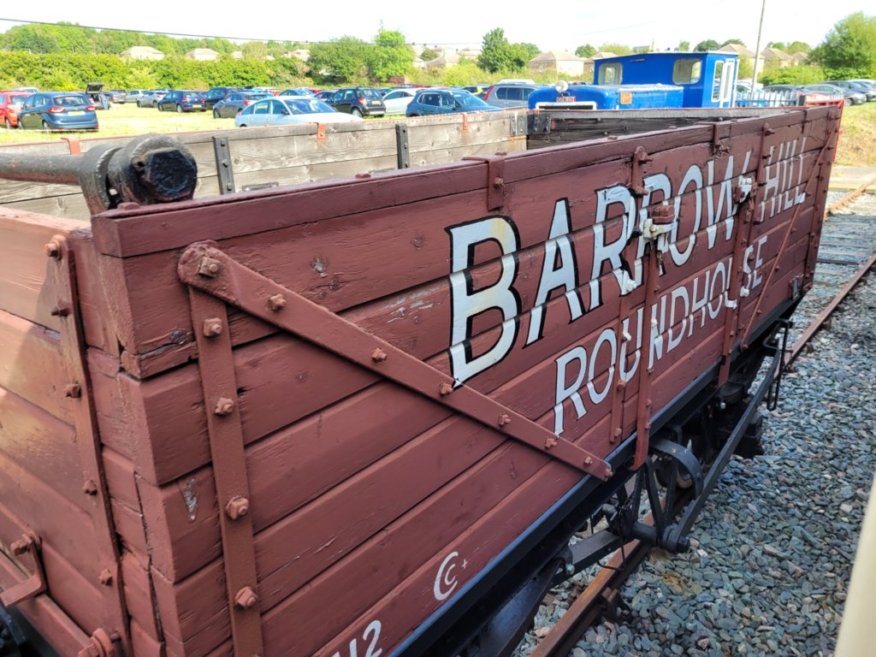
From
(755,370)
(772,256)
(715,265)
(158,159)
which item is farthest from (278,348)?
(755,370)

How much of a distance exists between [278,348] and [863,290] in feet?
36.2

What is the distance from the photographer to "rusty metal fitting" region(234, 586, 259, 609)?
156 cm

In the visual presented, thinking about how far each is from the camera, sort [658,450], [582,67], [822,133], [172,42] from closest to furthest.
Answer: [658,450] → [822,133] → [582,67] → [172,42]

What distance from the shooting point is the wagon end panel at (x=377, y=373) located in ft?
4.58

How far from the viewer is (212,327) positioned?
1.39 meters

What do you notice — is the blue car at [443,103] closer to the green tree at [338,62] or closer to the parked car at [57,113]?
the parked car at [57,113]

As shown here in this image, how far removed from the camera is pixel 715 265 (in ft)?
12.4

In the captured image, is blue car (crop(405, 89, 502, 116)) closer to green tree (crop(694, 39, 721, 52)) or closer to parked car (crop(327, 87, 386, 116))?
parked car (crop(327, 87, 386, 116))

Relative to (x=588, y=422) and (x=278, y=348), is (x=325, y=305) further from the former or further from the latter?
(x=588, y=422)

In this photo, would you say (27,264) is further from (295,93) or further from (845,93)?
(845,93)

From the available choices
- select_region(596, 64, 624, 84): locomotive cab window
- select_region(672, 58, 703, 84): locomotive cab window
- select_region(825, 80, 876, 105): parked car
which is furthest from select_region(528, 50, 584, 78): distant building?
select_region(672, 58, 703, 84): locomotive cab window

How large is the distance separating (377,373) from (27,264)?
879mm

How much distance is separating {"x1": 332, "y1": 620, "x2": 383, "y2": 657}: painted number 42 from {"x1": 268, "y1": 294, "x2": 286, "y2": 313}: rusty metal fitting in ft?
3.35

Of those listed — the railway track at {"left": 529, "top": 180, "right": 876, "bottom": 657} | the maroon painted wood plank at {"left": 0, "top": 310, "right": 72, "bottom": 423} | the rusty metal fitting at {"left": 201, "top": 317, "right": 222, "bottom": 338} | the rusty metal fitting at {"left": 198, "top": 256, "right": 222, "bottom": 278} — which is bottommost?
the railway track at {"left": 529, "top": 180, "right": 876, "bottom": 657}
